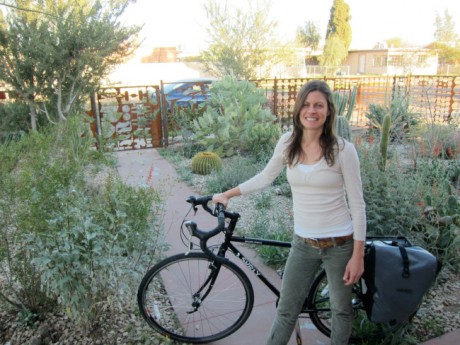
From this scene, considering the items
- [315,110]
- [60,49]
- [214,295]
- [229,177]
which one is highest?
[60,49]

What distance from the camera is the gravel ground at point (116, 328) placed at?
270cm

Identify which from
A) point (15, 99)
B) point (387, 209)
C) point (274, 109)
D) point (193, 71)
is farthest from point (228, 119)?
point (193, 71)

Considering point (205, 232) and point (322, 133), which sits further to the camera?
point (205, 232)

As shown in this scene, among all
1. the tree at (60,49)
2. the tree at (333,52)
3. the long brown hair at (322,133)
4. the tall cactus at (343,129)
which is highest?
the tree at (333,52)

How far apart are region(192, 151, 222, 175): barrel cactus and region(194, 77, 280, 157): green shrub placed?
3.15 feet

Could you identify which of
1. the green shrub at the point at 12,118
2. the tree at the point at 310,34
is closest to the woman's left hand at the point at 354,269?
the green shrub at the point at 12,118

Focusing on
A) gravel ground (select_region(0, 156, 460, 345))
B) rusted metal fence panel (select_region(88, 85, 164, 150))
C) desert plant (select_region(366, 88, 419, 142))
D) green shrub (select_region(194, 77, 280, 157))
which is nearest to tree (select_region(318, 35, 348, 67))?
desert plant (select_region(366, 88, 419, 142))

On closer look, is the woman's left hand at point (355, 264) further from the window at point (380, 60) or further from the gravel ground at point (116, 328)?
the window at point (380, 60)

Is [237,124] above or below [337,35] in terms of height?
below

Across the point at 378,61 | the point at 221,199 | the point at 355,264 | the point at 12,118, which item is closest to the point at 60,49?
the point at 12,118

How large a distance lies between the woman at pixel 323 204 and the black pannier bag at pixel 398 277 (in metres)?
0.17

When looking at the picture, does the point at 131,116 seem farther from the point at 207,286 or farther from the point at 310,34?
the point at 310,34

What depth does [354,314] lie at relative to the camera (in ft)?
9.01

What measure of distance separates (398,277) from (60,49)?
6986 millimetres
